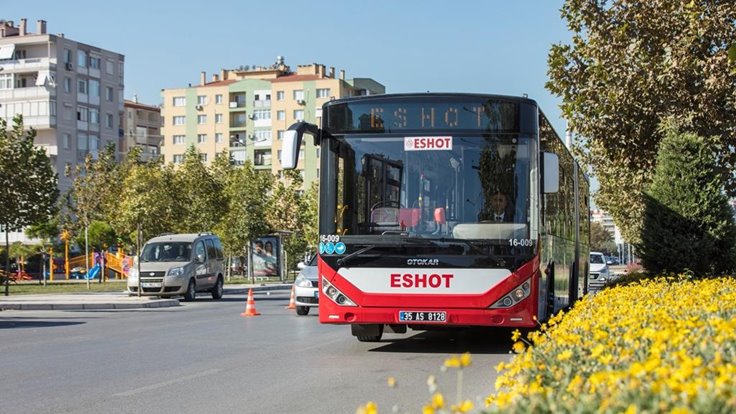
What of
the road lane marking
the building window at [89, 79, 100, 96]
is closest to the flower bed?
the road lane marking

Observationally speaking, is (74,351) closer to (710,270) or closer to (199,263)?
(710,270)

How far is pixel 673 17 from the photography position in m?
22.6

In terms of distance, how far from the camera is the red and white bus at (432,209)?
44.8 ft

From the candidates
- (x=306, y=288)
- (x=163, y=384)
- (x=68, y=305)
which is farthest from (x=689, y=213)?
(x=68, y=305)

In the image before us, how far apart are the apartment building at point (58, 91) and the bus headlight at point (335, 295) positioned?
86.4 metres

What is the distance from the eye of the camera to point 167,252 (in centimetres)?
3553

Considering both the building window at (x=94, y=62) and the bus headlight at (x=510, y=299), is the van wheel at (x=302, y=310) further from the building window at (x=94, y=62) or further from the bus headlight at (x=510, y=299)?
the building window at (x=94, y=62)

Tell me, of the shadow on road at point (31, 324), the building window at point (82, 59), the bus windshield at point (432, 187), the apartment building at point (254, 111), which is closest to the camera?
the bus windshield at point (432, 187)

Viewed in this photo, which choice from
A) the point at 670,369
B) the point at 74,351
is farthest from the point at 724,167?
the point at 670,369

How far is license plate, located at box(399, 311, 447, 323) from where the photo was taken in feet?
44.8

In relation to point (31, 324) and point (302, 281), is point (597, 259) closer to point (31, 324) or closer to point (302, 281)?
point (302, 281)

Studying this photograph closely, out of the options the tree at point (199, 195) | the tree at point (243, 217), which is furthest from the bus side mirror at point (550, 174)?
the tree at point (243, 217)

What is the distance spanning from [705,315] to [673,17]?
15.6m

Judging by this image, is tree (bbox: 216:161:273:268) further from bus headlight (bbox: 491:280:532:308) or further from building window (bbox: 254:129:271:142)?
building window (bbox: 254:129:271:142)
